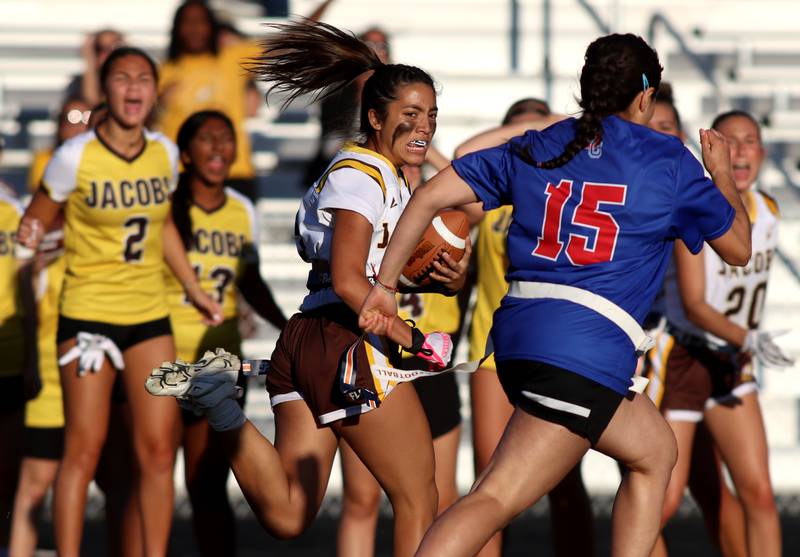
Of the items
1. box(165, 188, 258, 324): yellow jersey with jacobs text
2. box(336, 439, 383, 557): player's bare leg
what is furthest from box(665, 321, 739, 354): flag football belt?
box(165, 188, 258, 324): yellow jersey with jacobs text

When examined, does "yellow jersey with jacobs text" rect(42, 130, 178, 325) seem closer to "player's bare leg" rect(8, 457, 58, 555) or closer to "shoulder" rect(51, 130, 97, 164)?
"shoulder" rect(51, 130, 97, 164)

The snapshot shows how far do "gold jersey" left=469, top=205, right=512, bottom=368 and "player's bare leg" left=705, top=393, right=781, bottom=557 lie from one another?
43.5 inches

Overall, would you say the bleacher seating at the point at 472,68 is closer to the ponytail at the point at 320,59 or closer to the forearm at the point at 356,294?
the ponytail at the point at 320,59

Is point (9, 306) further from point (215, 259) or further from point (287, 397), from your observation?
point (287, 397)

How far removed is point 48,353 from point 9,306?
0.53m

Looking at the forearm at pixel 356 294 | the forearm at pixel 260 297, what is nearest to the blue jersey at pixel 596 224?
the forearm at pixel 356 294

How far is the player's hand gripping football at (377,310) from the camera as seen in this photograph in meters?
4.45

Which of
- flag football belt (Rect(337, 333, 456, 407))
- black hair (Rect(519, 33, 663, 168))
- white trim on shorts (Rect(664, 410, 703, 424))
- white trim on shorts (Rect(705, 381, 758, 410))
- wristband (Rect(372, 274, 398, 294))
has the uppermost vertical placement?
black hair (Rect(519, 33, 663, 168))

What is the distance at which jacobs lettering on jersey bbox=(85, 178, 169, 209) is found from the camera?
6402 millimetres

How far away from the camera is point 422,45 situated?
12164mm

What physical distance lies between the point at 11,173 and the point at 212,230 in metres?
4.45

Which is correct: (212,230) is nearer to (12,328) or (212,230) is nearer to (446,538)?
(12,328)

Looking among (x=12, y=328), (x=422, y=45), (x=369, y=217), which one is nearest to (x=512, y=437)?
(x=369, y=217)

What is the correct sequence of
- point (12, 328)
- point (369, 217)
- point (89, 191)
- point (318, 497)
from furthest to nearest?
1. point (12, 328)
2. point (89, 191)
3. point (318, 497)
4. point (369, 217)
